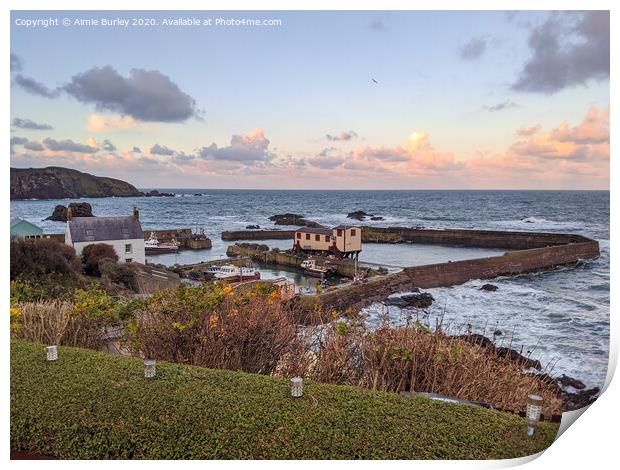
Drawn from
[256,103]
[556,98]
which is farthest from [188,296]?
[556,98]

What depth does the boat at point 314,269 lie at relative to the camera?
6254mm

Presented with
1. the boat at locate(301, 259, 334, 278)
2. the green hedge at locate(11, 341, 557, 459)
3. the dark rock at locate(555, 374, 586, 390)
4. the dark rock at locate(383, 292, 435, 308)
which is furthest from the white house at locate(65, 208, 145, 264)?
the dark rock at locate(555, 374, 586, 390)

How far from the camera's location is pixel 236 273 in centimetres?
574

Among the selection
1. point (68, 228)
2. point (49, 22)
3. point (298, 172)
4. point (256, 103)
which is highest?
point (49, 22)

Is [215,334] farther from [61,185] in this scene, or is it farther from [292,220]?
[292,220]

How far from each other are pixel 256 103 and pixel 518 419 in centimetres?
335

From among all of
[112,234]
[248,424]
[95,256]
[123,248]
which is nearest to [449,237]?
[123,248]

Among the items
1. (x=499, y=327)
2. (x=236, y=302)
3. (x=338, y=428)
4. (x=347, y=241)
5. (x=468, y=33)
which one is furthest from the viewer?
(x=347, y=241)

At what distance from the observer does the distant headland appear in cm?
405

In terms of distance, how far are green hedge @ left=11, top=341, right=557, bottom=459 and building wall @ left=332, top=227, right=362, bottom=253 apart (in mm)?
3560

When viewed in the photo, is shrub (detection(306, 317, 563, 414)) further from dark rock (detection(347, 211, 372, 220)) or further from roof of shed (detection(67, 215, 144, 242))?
dark rock (detection(347, 211, 372, 220))

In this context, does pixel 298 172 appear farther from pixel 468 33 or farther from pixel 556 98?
pixel 556 98

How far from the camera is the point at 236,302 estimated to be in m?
3.60

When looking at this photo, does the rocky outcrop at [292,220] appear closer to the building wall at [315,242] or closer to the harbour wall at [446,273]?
the building wall at [315,242]
